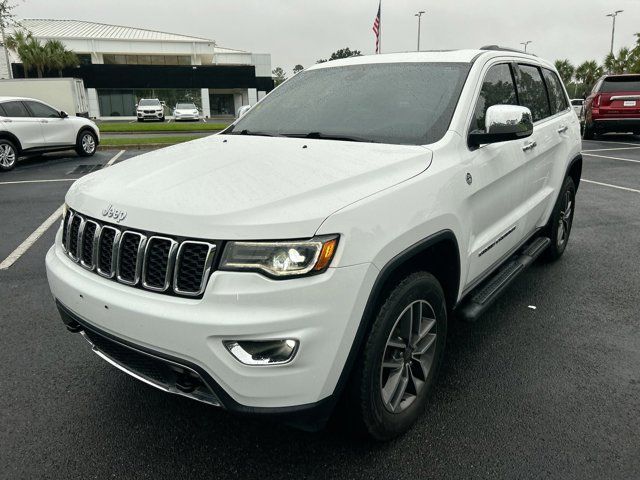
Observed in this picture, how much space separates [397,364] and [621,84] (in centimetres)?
1615

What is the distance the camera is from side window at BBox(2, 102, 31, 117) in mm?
Result: 12431

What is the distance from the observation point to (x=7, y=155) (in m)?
12.0

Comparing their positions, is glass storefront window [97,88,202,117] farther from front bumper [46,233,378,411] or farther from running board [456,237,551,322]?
front bumper [46,233,378,411]

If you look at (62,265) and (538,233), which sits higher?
(62,265)

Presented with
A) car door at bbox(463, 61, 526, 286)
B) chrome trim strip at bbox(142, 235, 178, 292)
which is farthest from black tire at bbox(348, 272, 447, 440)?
chrome trim strip at bbox(142, 235, 178, 292)

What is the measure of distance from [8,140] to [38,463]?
1185cm

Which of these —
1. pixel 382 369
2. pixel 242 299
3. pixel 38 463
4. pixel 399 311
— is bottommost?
pixel 38 463

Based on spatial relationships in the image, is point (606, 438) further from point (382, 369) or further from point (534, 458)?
point (382, 369)

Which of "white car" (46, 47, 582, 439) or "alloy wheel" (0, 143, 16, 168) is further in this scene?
"alloy wheel" (0, 143, 16, 168)

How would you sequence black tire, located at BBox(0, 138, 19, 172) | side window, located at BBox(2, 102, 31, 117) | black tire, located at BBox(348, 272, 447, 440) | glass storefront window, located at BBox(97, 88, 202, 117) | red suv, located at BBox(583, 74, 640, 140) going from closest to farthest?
black tire, located at BBox(348, 272, 447, 440) → black tire, located at BBox(0, 138, 19, 172) → side window, located at BBox(2, 102, 31, 117) → red suv, located at BBox(583, 74, 640, 140) → glass storefront window, located at BBox(97, 88, 202, 117)

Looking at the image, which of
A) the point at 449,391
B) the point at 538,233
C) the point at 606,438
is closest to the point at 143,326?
the point at 449,391

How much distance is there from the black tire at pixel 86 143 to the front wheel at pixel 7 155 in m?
2.05

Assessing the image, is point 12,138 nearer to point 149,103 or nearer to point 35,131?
point 35,131

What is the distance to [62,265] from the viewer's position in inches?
101
